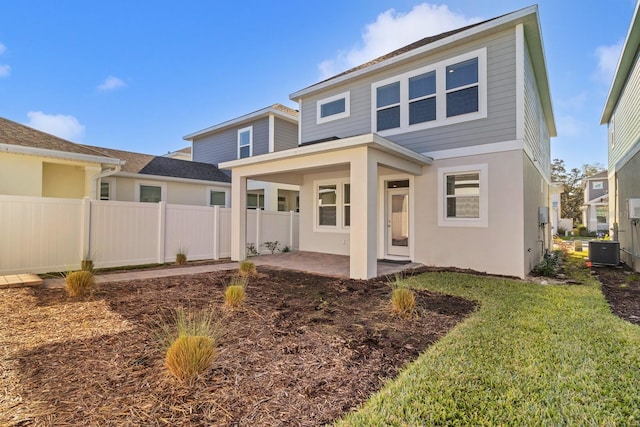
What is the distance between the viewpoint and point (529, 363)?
2.93 m

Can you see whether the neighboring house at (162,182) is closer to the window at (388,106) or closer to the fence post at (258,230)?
the fence post at (258,230)

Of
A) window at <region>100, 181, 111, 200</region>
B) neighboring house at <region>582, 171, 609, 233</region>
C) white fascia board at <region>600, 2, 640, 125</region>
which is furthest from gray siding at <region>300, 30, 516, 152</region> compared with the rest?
neighboring house at <region>582, 171, 609, 233</region>

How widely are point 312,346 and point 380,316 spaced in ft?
4.65

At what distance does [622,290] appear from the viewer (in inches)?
250

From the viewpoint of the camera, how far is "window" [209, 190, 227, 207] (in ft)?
49.5

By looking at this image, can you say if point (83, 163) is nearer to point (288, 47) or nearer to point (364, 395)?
point (288, 47)

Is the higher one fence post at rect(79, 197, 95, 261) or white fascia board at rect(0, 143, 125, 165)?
white fascia board at rect(0, 143, 125, 165)

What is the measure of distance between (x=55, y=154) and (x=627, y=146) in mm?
17372

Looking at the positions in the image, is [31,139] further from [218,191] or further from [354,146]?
[354,146]

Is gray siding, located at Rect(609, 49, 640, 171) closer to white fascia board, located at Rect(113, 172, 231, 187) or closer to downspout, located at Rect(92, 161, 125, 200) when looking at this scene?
white fascia board, located at Rect(113, 172, 231, 187)

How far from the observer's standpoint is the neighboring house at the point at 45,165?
8305mm

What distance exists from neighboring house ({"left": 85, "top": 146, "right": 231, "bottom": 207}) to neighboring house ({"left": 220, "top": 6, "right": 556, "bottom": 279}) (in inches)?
207

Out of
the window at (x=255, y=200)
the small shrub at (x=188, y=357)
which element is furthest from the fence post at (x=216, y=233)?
the small shrub at (x=188, y=357)

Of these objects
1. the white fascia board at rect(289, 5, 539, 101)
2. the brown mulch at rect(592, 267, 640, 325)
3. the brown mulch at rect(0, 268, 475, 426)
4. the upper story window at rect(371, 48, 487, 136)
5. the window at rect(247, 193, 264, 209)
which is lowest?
the brown mulch at rect(592, 267, 640, 325)
